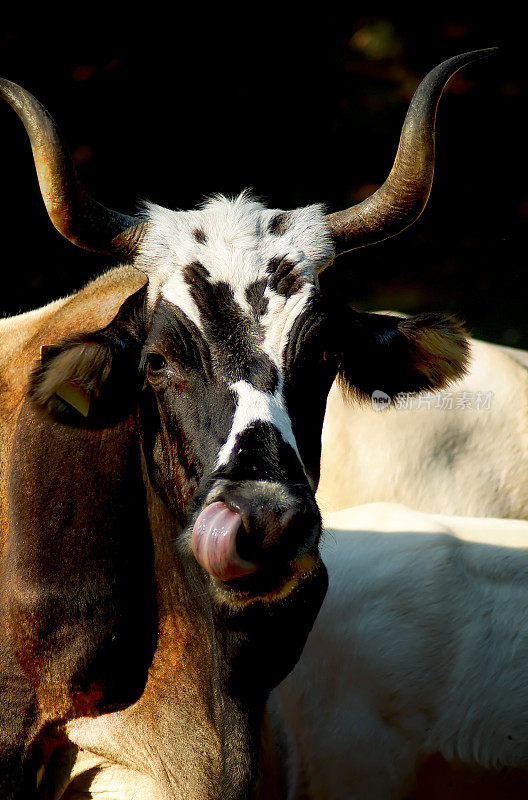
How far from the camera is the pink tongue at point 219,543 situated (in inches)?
82.0

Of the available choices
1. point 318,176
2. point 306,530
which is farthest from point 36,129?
point 318,176

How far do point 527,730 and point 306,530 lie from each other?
156 cm

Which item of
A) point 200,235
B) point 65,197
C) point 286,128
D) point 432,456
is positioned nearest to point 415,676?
point 432,456

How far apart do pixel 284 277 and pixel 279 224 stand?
0.72ft

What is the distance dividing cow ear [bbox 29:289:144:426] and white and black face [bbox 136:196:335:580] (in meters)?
0.07

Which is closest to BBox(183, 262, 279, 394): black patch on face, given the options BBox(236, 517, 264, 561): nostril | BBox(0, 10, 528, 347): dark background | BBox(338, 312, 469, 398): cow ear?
BBox(236, 517, 264, 561): nostril

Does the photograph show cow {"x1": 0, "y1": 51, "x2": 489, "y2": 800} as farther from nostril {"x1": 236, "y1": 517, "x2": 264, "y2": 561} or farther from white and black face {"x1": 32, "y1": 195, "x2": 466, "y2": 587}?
nostril {"x1": 236, "y1": 517, "x2": 264, "y2": 561}

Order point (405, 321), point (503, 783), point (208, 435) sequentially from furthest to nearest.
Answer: point (503, 783), point (405, 321), point (208, 435)

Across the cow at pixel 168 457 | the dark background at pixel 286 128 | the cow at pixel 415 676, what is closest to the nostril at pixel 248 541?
the cow at pixel 168 457

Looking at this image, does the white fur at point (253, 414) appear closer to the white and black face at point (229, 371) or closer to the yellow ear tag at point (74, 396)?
the white and black face at point (229, 371)

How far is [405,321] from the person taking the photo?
9.69 feet

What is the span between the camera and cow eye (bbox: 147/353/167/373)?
2496mm

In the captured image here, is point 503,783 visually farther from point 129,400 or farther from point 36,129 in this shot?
point 36,129

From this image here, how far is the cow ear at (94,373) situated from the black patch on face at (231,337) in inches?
10.1
